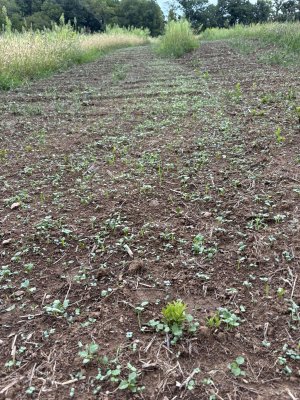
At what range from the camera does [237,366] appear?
140 centimetres

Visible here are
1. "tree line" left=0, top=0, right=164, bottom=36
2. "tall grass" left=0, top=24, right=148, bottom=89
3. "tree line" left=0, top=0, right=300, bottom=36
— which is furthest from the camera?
"tree line" left=0, top=0, right=300, bottom=36

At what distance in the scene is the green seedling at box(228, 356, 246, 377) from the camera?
4.50ft

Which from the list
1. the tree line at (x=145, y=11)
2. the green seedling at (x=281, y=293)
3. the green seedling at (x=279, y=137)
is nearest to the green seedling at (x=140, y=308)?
the green seedling at (x=281, y=293)

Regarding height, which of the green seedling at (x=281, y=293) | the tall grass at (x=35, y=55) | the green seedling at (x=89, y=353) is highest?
the tall grass at (x=35, y=55)

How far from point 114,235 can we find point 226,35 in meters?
18.6

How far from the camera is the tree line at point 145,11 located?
1209 inches

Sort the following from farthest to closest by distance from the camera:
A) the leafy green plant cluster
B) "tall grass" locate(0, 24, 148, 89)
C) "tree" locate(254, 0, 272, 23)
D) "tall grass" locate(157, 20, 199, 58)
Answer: "tree" locate(254, 0, 272, 23) → "tall grass" locate(157, 20, 199, 58) → "tall grass" locate(0, 24, 148, 89) → the leafy green plant cluster

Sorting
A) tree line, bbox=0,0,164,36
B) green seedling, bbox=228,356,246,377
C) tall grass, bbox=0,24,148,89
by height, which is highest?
tree line, bbox=0,0,164,36

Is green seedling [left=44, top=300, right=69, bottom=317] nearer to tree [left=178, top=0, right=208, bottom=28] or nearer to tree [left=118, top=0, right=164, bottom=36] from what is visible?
A: tree [left=118, top=0, right=164, bottom=36]

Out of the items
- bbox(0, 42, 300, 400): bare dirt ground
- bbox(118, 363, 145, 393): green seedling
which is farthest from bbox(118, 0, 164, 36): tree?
bbox(118, 363, 145, 393): green seedling

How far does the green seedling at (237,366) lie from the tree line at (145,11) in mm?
31569

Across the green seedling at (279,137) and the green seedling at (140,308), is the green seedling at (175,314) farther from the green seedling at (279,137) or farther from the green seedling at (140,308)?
the green seedling at (279,137)

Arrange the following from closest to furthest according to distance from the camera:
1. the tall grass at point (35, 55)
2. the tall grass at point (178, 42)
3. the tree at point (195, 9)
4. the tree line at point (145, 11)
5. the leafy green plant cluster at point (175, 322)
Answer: the leafy green plant cluster at point (175, 322) < the tall grass at point (35, 55) < the tall grass at point (178, 42) < the tree line at point (145, 11) < the tree at point (195, 9)

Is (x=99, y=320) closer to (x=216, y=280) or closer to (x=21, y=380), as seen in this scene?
(x=21, y=380)
